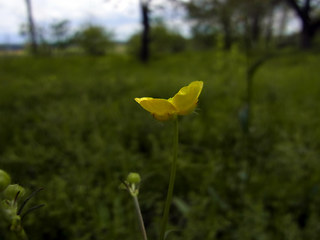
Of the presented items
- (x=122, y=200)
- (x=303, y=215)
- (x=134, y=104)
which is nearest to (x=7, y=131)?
(x=134, y=104)

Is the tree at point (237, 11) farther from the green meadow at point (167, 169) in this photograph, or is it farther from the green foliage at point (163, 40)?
the green foliage at point (163, 40)

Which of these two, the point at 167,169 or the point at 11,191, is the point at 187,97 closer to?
the point at 11,191

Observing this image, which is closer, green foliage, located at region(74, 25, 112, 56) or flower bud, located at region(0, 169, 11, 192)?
flower bud, located at region(0, 169, 11, 192)

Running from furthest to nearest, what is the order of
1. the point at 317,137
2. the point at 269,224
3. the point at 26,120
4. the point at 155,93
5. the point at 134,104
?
the point at 155,93, the point at 134,104, the point at 26,120, the point at 317,137, the point at 269,224

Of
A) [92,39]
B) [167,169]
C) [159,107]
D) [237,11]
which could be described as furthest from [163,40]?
[159,107]

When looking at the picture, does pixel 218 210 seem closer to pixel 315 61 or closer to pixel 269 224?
pixel 269 224

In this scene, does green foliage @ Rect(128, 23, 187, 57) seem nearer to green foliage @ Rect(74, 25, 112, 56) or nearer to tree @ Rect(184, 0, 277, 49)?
green foliage @ Rect(74, 25, 112, 56)

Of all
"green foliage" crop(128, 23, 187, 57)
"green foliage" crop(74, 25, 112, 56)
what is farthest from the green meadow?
"green foliage" crop(74, 25, 112, 56)
